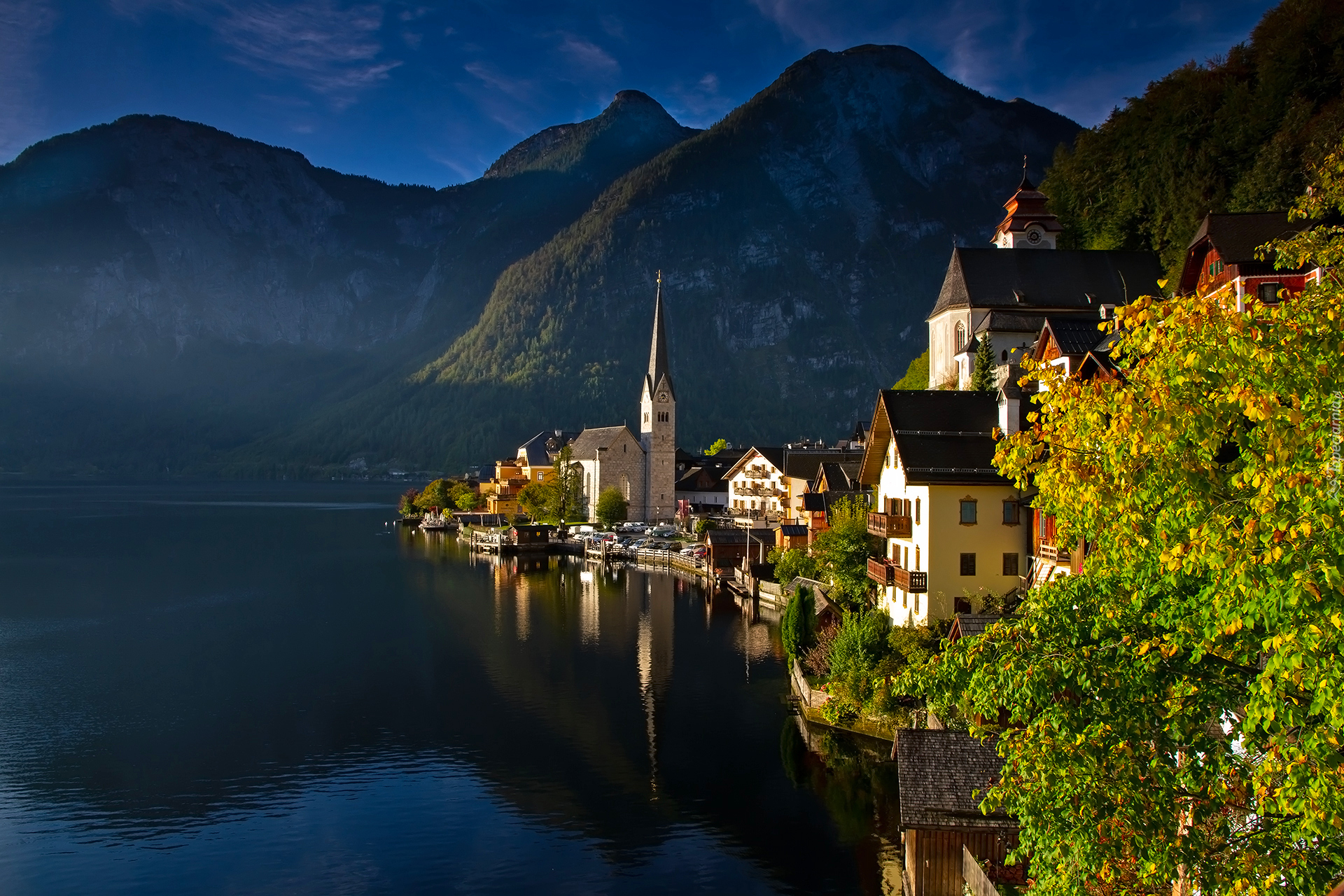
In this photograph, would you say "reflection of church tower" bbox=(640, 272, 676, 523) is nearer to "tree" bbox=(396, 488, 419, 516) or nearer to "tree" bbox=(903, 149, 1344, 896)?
"tree" bbox=(396, 488, 419, 516)

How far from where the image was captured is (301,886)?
24062mm

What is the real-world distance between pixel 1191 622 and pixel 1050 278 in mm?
68974

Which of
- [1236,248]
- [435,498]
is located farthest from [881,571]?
[435,498]

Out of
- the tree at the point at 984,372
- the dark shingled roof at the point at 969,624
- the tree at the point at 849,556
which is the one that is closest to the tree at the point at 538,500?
the tree at the point at 984,372

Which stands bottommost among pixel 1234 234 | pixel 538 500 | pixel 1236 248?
pixel 538 500

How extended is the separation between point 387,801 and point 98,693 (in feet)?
70.0

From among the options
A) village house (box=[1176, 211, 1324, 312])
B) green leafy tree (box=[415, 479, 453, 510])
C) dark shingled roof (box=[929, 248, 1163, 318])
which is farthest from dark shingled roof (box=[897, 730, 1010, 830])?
green leafy tree (box=[415, 479, 453, 510])

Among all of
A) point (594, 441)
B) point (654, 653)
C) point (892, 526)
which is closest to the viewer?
point (892, 526)

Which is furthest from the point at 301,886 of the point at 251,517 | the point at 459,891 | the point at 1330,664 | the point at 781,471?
the point at 251,517

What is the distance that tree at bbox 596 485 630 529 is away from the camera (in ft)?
383

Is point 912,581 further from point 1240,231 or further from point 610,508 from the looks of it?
point 610,508

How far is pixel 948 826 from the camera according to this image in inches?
829

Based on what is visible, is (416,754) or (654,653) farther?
(654,653)

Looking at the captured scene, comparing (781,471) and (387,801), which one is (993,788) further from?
(781,471)
